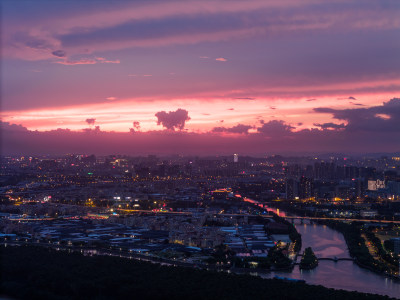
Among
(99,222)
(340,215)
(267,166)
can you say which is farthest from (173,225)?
(267,166)

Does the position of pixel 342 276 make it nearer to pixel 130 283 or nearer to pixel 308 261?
pixel 308 261

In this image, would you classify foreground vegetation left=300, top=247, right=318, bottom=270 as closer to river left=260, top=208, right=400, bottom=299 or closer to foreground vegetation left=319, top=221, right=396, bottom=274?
river left=260, top=208, right=400, bottom=299

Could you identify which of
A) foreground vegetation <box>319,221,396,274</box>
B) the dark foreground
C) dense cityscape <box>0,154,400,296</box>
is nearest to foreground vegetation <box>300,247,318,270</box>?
dense cityscape <box>0,154,400,296</box>

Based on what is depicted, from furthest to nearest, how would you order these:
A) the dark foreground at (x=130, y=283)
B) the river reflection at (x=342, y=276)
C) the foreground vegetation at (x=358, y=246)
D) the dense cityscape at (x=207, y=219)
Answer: the dense cityscape at (x=207, y=219), the foreground vegetation at (x=358, y=246), the river reflection at (x=342, y=276), the dark foreground at (x=130, y=283)

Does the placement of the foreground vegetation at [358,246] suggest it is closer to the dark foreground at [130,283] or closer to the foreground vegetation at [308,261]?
the foreground vegetation at [308,261]

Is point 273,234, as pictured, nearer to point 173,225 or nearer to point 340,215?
point 173,225

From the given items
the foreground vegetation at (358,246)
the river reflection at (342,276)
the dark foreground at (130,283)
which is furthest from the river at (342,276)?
the dark foreground at (130,283)
